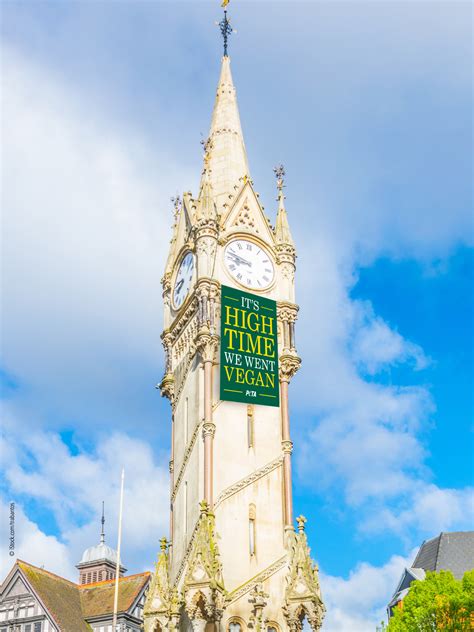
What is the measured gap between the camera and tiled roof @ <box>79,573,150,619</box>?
6625cm

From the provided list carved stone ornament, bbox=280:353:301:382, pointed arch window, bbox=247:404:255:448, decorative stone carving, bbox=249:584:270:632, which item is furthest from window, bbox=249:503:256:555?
carved stone ornament, bbox=280:353:301:382

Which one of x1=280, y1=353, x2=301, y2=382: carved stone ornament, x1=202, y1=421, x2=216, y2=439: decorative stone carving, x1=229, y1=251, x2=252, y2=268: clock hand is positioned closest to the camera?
x1=202, y1=421, x2=216, y2=439: decorative stone carving

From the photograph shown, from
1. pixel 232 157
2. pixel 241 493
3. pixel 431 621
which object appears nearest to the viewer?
pixel 241 493

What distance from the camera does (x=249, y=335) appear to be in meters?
47.3

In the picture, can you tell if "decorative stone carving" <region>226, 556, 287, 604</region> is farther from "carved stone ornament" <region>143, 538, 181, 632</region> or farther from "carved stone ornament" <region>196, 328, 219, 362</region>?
"carved stone ornament" <region>196, 328, 219, 362</region>

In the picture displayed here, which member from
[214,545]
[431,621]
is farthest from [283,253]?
[431,621]

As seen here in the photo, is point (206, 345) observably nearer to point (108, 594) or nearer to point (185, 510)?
point (185, 510)

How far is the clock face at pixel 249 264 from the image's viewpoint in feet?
163

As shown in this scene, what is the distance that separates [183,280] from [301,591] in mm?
18905

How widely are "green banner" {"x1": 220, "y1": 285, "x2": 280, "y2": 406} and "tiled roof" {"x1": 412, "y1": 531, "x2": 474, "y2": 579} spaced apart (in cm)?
3784

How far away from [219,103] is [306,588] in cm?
3255

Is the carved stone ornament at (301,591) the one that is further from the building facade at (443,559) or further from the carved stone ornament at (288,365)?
the building facade at (443,559)

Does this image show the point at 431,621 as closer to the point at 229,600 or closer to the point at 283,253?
the point at 229,600

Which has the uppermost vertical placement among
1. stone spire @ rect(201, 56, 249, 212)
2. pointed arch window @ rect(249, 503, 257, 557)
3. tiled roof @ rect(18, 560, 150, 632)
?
stone spire @ rect(201, 56, 249, 212)
